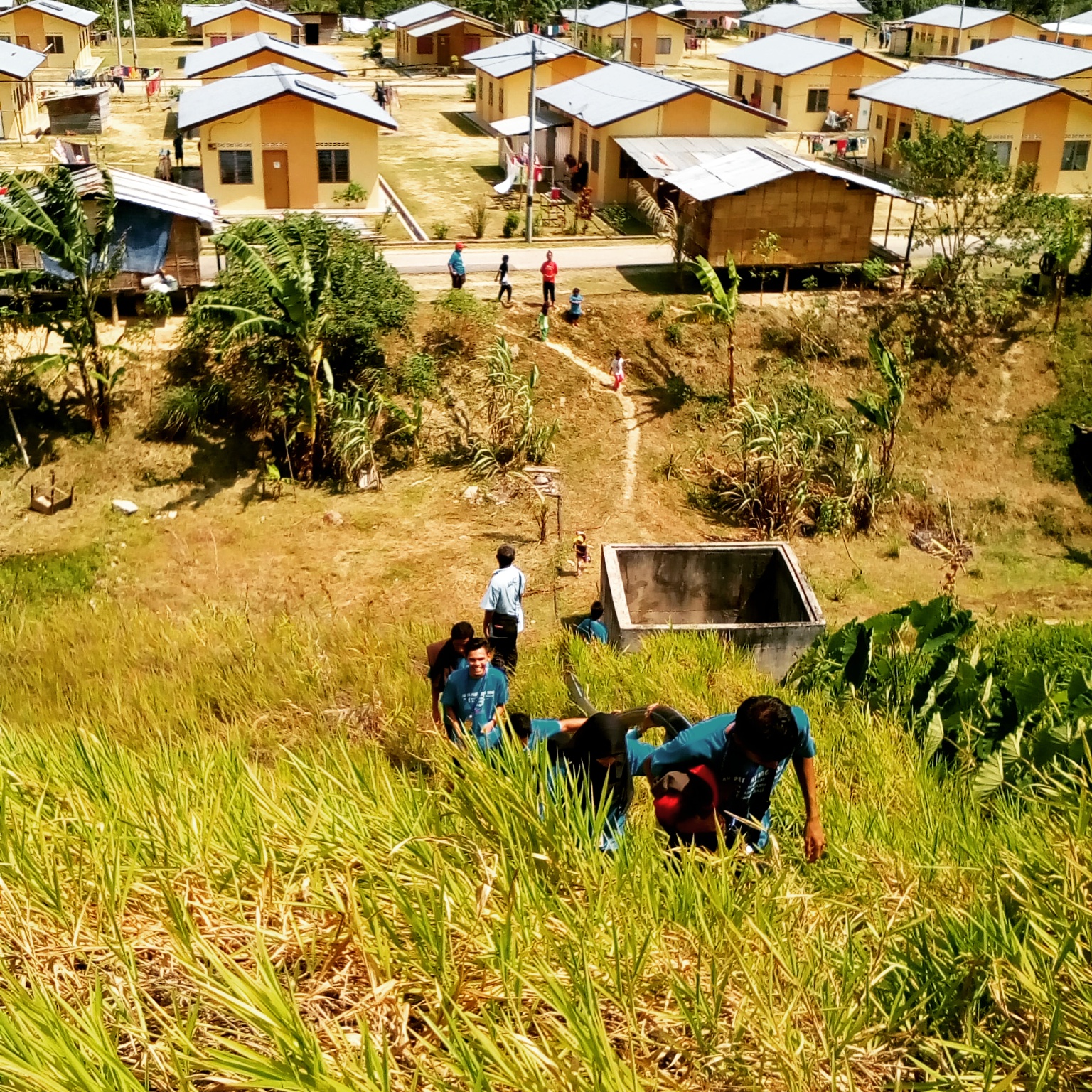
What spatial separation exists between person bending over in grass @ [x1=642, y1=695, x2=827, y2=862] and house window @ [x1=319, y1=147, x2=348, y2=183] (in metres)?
28.0

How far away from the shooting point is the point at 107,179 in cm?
2039

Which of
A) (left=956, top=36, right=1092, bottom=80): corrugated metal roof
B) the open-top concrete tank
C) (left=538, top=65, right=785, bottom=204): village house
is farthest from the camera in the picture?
(left=956, top=36, right=1092, bottom=80): corrugated metal roof

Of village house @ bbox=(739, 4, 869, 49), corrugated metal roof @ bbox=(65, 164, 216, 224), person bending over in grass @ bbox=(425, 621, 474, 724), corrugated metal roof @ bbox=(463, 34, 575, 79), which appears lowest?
person bending over in grass @ bbox=(425, 621, 474, 724)

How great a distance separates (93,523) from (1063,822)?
16.4m

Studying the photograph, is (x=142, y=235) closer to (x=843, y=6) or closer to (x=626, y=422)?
(x=626, y=422)

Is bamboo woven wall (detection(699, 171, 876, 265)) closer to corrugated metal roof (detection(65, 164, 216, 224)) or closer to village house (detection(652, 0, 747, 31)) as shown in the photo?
corrugated metal roof (detection(65, 164, 216, 224))

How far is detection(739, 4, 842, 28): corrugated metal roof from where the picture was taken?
5975 cm

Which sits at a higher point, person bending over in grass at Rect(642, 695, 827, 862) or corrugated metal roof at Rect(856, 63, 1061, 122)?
corrugated metal roof at Rect(856, 63, 1061, 122)

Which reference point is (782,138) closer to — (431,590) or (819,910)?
(431,590)

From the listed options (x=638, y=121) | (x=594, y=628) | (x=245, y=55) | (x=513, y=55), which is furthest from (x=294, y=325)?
(x=513, y=55)

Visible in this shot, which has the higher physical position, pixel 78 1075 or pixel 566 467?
pixel 78 1075

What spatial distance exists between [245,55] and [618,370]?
26.8 m

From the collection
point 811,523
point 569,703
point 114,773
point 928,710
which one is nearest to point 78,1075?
point 114,773

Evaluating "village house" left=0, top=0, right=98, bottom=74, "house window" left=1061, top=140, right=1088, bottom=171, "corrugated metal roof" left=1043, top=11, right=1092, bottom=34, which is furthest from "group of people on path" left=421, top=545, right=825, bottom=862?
"corrugated metal roof" left=1043, top=11, right=1092, bottom=34
